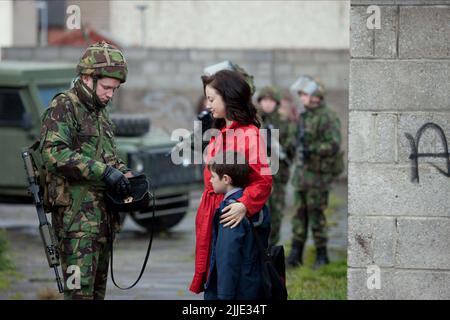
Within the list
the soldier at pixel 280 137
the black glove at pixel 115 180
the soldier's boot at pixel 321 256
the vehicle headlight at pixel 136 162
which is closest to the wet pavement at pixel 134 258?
the soldier's boot at pixel 321 256

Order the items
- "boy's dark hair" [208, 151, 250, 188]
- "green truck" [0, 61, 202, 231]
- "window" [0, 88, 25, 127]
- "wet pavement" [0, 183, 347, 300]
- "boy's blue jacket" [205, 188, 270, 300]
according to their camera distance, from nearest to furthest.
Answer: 1. "boy's blue jacket" [205, 188, 270, 300]
2. "boy's dark hair" [208, 151, 250, 188]
3. "wet pavement" [0, 183, 347, 300]
4. "green truck" [0, 61, 202, 231]
5. "window" [0, 88, 25, 127]

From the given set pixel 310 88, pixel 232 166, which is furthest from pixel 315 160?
pixel 232 166

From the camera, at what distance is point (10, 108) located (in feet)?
46.0

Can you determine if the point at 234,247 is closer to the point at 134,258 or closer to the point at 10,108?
the point at 134,258

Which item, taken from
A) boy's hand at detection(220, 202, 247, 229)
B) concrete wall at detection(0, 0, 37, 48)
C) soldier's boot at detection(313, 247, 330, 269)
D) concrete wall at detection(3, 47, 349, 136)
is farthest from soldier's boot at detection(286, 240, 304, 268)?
concrete wall at detection(0, 0, 37, 48)

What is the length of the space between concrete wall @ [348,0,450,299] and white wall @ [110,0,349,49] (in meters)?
24.4

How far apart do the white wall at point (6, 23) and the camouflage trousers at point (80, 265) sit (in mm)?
22038

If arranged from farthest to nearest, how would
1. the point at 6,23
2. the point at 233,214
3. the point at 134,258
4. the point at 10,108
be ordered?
the point at 6,23
the point at 10,108
the point at 134,258
the point at 233,214

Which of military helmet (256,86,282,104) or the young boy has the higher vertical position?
military helmet (256,86,282,104)

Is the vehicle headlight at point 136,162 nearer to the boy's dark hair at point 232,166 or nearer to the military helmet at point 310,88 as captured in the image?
the military helmet at point 310,88

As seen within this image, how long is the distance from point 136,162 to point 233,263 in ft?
24.8

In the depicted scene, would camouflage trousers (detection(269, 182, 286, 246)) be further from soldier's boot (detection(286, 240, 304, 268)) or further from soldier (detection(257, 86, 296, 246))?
soldier's boot (detection(286, 240, 304, 268))

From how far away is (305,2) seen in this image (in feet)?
104

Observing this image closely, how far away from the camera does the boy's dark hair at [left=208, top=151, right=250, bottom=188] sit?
623 centimetres
